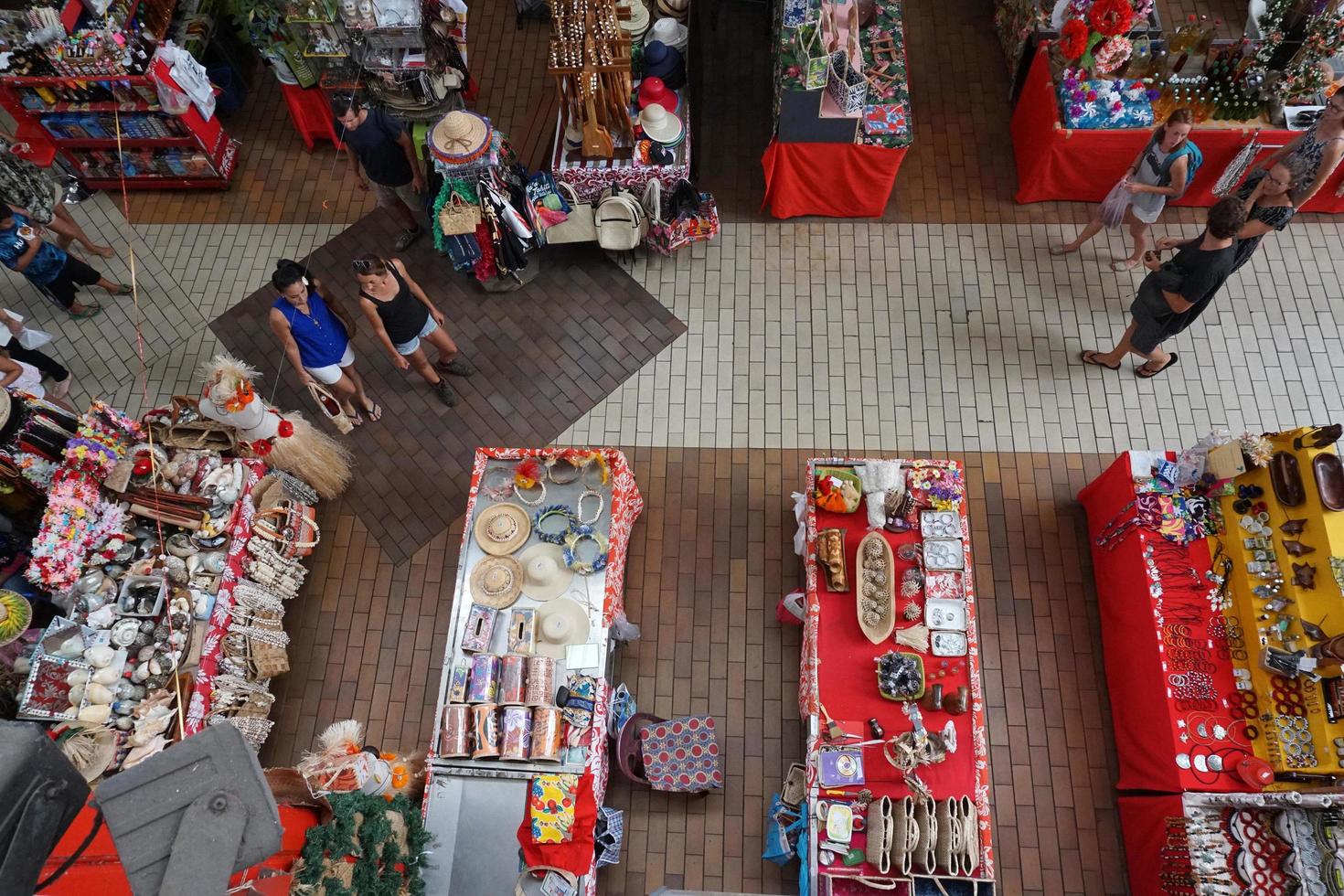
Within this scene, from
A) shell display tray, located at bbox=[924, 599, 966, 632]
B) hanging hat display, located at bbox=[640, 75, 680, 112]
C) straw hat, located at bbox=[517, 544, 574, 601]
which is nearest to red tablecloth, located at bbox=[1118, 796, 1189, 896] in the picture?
shell display tray, located at bbox=[924, 599, 966, 632]

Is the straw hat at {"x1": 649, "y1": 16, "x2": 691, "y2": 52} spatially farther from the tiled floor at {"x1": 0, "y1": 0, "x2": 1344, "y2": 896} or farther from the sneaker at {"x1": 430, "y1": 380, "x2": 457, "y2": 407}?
the sneaker at {"x1": 430, "y1": 380, "x2": 457, "y2": 407}

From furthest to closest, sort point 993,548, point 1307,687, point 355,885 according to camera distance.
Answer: point 993,548
point 1307,687
point 355,885

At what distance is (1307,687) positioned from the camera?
4531 mm

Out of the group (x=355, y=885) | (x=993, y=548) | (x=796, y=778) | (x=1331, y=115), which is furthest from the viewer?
(x=993, y=548)

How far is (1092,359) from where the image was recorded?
6.64 m

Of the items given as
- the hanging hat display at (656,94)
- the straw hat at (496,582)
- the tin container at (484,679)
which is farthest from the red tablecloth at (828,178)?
the tin container at (484,679)

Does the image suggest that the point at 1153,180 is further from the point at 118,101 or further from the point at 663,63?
the point at 118,101

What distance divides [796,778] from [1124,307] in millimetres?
5130

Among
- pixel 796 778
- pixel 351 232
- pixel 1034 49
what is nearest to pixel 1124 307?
pixel 1034 49

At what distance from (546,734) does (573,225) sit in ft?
14.7

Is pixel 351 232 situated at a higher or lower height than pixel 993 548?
higher

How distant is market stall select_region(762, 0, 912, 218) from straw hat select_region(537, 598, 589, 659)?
14.7 ft

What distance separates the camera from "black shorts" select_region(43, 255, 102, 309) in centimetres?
695

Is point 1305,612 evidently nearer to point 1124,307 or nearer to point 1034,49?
point 1124,307
